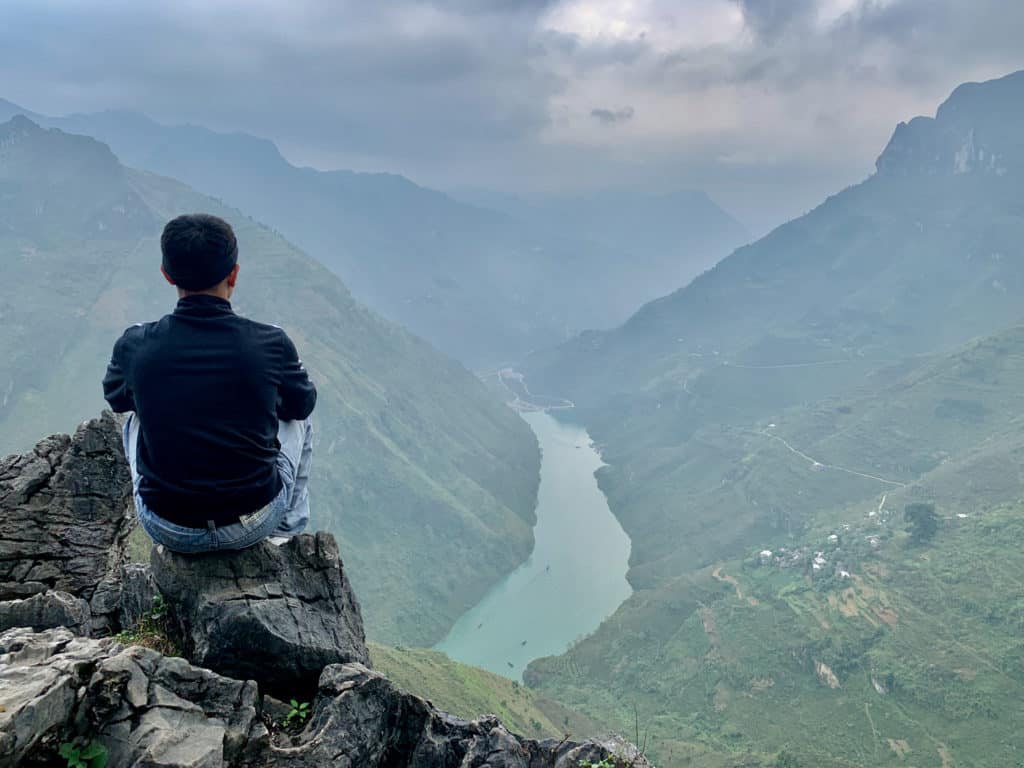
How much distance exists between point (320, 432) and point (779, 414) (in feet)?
370

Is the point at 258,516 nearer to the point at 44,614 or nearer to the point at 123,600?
the point at 123,600

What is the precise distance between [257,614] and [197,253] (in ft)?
11.2

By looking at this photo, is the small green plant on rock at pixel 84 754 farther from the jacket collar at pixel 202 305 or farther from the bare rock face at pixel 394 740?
the jacket collar at pixel 202 305

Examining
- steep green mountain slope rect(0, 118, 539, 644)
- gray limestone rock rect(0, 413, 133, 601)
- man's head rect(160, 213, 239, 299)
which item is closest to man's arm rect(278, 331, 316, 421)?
man's head rect(160, 213, 239, 299)

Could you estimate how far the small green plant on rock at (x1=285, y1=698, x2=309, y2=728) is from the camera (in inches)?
251

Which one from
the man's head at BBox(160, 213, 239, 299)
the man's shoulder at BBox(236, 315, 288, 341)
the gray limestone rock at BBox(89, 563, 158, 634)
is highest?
the man's head at BBox(160, 213, 239, 299)

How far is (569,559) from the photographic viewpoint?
12212cm

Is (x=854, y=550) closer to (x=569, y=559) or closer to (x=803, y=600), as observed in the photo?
(x=803, y=600)

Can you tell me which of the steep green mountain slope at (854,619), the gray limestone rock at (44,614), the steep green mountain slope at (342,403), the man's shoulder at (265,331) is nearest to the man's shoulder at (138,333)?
the man's shoulder at (265,331)

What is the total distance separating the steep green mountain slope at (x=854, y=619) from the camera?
197ft

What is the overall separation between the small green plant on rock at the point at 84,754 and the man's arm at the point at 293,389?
2.88 meters

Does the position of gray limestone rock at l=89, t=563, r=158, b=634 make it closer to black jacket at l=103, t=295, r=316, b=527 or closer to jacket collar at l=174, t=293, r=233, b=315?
black jacket at l=103, t=295, r=316, b=527

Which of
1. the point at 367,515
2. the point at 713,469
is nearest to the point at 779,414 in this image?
the point at 713,469

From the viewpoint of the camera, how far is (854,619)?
76.6m
